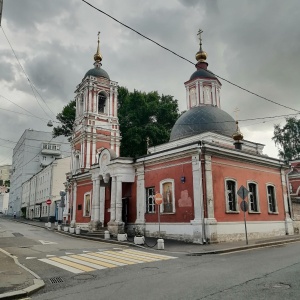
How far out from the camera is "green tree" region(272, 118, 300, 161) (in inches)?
1870

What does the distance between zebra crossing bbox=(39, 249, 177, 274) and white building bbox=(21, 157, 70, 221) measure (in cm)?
3092

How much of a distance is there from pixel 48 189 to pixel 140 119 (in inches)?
769

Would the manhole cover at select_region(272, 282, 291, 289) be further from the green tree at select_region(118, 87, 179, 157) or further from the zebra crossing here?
the green tree at select_region(118, 87, 179, 157)

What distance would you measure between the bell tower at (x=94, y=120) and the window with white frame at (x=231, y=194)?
14912 mm

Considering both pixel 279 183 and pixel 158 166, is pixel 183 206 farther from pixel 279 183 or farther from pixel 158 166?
pixel 279 183

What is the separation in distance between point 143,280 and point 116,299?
1.72 meters

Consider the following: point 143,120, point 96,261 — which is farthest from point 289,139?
point 96,261

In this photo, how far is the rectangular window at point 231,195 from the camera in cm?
1864

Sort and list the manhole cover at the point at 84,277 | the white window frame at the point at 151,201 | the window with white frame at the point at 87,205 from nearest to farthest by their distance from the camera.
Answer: the manhole cover at the point at 84,277
the white window frame at the point at 151,201
the window with white frame at the point at 87,205

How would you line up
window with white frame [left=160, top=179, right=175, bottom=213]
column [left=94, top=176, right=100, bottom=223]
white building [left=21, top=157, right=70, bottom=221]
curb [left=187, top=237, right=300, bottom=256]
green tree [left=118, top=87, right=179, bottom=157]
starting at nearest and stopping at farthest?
curb [left=187, top=237, right=300, bottom=256] < window with white frame [left=160, top=179, right=175, bottom=213] < column [left=94, top=176, right=100, bottom=223] < green tree [left=118, top=87, right=179, bottom=157] < white building [left=21, top=157, right=70, bottom=221]

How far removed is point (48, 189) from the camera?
46.8m

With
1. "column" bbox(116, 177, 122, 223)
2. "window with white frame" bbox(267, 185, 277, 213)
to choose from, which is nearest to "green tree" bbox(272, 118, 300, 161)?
"window with white frame" bbox(267, 185, 277, 213)

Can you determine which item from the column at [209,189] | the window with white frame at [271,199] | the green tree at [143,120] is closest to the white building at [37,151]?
the green tree at [143,120]

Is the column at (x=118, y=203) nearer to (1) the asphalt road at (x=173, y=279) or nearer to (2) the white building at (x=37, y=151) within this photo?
(1) the asphalt road at (x=173, y=279)
